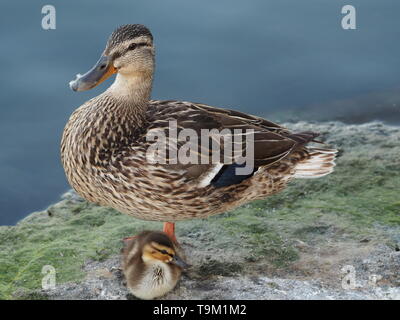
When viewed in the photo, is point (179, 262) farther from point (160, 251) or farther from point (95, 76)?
point (95, 76)

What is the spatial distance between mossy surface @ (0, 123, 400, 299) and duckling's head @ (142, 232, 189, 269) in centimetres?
32

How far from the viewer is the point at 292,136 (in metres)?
4.54

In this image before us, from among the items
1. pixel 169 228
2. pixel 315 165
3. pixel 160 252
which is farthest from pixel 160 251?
pixel 315 165

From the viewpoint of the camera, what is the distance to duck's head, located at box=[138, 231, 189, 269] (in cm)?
390

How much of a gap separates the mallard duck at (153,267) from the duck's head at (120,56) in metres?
0.94

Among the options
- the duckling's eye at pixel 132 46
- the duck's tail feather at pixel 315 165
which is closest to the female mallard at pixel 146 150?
the duckling's eye at pixel 132 46

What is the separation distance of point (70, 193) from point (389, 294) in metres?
2.55

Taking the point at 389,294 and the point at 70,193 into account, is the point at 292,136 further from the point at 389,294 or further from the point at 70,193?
the point at 70,193

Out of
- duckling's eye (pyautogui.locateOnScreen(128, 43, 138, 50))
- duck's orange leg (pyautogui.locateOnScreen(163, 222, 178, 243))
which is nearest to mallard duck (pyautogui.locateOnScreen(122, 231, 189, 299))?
duck's orange leg (pyautogui.locateOnScreen(163, 222, 178, 243))

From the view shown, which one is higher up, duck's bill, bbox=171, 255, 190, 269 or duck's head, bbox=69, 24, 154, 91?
duck's head, bbox=69, 24, 154, 91

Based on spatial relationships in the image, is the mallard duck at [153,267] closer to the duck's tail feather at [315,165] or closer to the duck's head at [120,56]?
the duck's head at [120,56]

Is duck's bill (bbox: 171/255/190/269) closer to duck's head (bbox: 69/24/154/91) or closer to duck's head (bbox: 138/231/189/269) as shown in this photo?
duck's head (bbox: 138/231/189/269)
